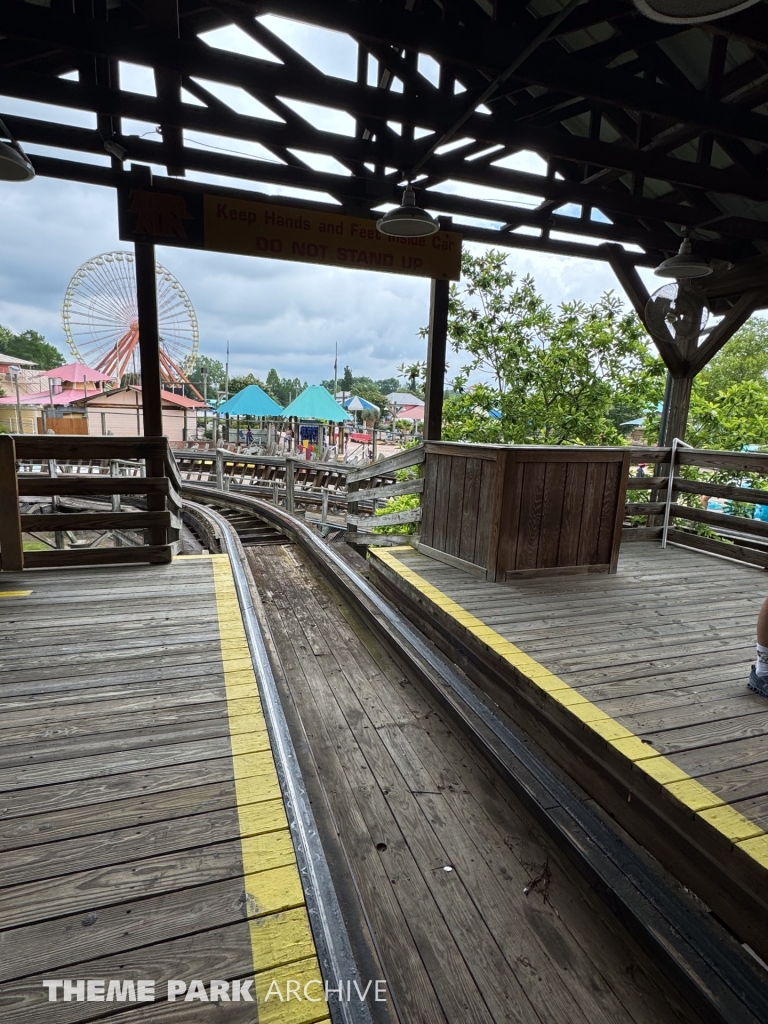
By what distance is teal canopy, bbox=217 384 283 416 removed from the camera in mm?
16234

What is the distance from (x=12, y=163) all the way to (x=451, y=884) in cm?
393

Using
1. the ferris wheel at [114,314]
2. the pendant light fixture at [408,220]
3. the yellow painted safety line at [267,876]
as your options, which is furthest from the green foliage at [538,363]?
the ferris wheel at [114,314]

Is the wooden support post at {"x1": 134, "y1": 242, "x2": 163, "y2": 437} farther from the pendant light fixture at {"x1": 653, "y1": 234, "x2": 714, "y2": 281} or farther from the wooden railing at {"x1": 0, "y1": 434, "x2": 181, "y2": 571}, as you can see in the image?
the pendant light fixture at {"x1": 653, "y1": 234, "x2": 714, "y2": 281}

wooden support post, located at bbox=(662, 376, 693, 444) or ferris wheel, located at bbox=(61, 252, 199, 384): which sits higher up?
ferris wheel, located at bbox=(61, 252, 199, 384)

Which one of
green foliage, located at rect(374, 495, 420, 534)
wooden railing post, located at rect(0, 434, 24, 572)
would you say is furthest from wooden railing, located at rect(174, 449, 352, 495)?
wooden railing post, located at rect(0, 434, 24, 572)

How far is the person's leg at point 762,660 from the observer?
7.25 ft

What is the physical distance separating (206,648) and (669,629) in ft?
8.02

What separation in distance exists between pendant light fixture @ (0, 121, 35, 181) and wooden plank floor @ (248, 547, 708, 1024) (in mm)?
3187

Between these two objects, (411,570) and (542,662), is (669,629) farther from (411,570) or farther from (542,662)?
(411,570)

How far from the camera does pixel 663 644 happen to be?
2713 mm

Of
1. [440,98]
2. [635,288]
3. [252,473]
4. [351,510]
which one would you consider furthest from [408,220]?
[252,473]

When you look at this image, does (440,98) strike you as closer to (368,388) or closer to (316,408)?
(316,408)

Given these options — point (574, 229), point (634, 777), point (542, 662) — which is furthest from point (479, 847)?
point (574, 229)

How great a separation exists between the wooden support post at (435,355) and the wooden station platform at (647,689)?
139 cm
